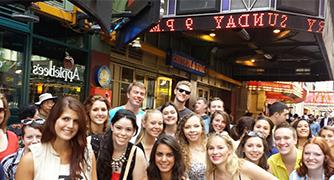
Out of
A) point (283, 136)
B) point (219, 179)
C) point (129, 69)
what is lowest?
point (219, 179)

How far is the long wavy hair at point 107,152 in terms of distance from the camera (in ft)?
10.6

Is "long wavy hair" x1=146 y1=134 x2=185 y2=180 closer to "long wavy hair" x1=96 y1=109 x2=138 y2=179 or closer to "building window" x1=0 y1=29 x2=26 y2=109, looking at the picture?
"long wavy hair" x1=96 y1=109 x2=138 y2=179

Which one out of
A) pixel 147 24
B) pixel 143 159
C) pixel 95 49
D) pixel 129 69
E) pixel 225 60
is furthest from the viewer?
pixel 225 60

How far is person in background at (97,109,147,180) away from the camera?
3.24 m

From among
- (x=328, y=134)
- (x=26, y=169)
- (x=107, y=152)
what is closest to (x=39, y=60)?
(x=107, y=152)

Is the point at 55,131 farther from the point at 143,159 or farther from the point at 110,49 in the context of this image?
the point at 110,49

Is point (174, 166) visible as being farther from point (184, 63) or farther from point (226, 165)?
point (184, 63)

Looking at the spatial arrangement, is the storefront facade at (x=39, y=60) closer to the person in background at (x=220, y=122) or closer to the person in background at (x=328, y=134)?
the person in background at (x=220, y=122)

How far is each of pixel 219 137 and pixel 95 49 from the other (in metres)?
7.04

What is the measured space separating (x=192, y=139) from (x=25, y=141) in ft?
5.62

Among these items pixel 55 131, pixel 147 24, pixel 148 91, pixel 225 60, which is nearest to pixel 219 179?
pixel 55 131

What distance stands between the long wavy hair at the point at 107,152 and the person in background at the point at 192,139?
0.86 m

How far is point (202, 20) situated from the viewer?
10148 millimetres

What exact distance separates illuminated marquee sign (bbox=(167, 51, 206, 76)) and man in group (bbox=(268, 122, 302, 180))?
28.3 ft
